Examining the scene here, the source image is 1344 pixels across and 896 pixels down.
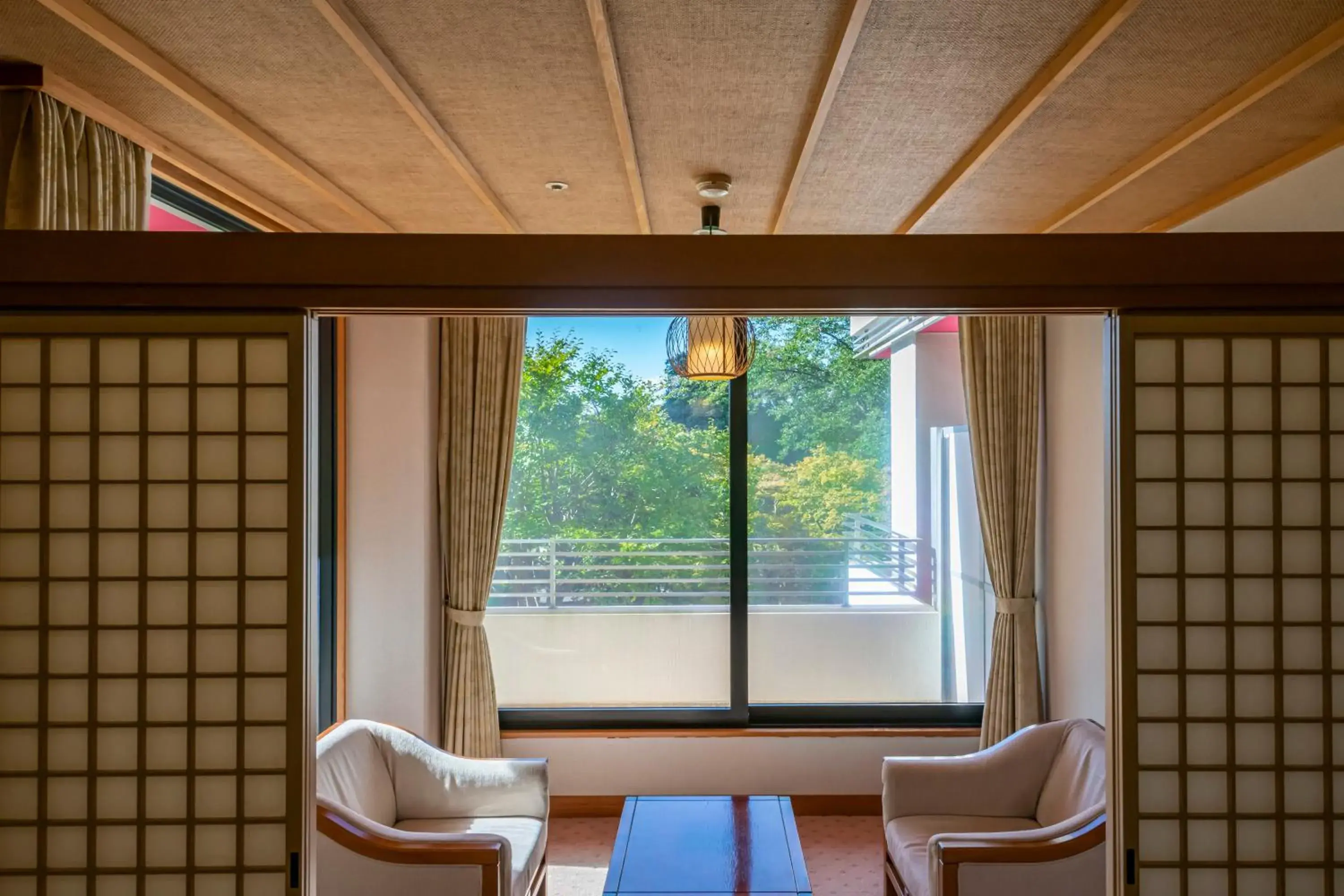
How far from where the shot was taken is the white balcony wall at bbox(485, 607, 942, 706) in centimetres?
419

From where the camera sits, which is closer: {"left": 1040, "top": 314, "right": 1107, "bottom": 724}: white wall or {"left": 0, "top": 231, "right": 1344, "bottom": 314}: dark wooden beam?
{"left": 0, "top": 231, "right": 1344, "bottom": 314}: dark wooden beam

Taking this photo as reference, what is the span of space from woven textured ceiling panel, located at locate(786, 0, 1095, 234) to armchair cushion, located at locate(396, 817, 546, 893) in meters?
2.37

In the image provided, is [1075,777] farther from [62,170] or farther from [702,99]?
[62,170]

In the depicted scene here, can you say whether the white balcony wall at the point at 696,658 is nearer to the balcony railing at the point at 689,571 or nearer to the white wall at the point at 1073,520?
the balcony railing at the point at 689,571

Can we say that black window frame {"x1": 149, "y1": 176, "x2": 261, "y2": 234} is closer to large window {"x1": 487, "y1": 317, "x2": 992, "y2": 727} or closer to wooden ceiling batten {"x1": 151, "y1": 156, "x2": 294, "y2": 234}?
wooden ceiling batten {"x1": 151, "y1": 156, "x2": 294, "y2": 234}

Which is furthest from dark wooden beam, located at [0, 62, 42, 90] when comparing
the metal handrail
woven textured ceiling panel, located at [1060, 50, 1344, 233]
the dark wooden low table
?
woven textured ceiling panel, located at [1060, 50, 1344, 233]

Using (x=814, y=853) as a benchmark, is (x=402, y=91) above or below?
above

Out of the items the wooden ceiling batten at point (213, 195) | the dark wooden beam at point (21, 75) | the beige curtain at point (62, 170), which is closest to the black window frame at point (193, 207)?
the wooden ceiling batten at point (213, 195)

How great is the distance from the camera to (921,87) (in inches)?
79.7

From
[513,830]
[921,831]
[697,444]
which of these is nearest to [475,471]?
[697,444]

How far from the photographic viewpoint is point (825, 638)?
4215mm

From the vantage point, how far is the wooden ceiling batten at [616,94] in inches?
67.3

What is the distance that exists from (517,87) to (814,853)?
3.21 meters

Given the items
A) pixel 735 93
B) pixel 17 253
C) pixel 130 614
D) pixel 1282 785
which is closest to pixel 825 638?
pixel 1282 785
